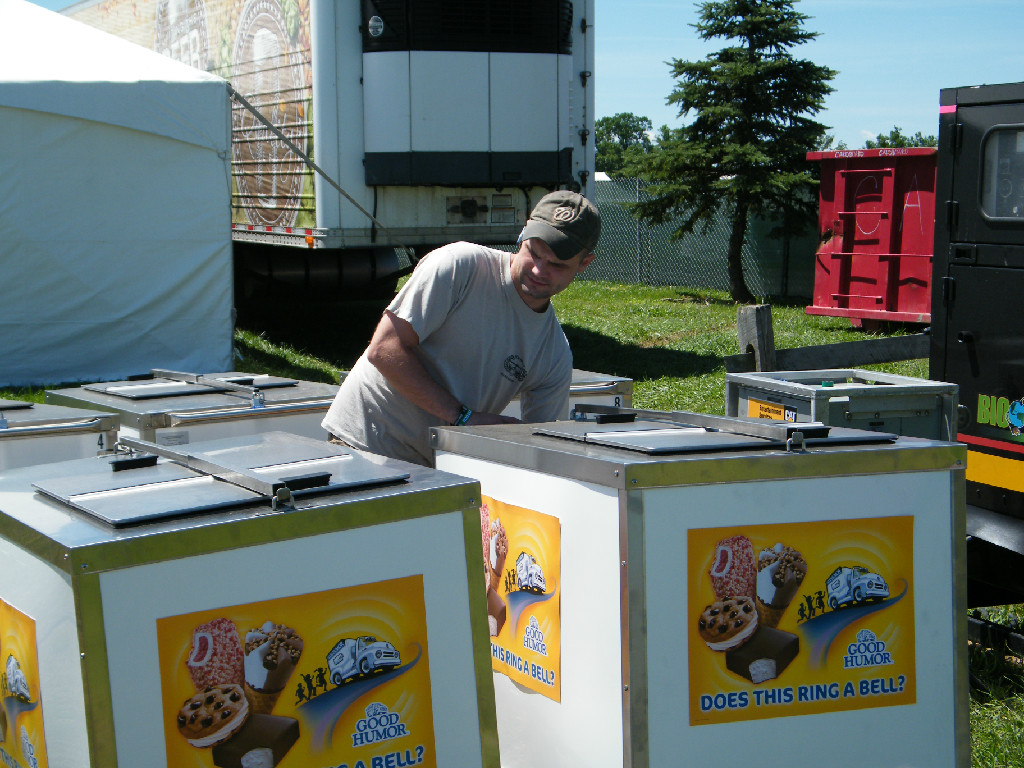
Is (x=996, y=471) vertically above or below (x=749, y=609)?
below

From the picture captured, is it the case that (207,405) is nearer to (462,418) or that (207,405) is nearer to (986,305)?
(462,418)

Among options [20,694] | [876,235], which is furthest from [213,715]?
[876,235]

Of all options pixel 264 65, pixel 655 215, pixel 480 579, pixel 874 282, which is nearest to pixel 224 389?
pixel 480 579

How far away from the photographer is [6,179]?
368 inches

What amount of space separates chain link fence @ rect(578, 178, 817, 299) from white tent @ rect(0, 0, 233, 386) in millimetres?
9635

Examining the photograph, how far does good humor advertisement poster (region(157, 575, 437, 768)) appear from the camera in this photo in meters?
1.85

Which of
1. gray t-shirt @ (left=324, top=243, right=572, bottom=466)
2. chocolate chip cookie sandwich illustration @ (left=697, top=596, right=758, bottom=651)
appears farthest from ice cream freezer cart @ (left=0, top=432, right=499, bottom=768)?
gray t-shirt @ (left=324, top=243, right=572, bottom=466)

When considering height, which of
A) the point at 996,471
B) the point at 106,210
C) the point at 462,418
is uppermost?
the point at 106,210

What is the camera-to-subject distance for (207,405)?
375 centimetres

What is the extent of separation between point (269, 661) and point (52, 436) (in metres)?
1.76

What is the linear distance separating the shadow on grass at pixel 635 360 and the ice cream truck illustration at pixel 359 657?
339 inches

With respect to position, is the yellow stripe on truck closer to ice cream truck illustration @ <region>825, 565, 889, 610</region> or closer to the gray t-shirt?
the gray t-shirt

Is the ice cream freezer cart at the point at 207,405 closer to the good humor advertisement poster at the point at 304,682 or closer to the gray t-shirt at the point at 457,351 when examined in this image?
the gray t-shirt at the point at 457,351

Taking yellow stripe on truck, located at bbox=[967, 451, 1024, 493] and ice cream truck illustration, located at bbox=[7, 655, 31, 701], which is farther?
yellow stripe on truck, located at bbox=[967, 451, 1024, 493]
